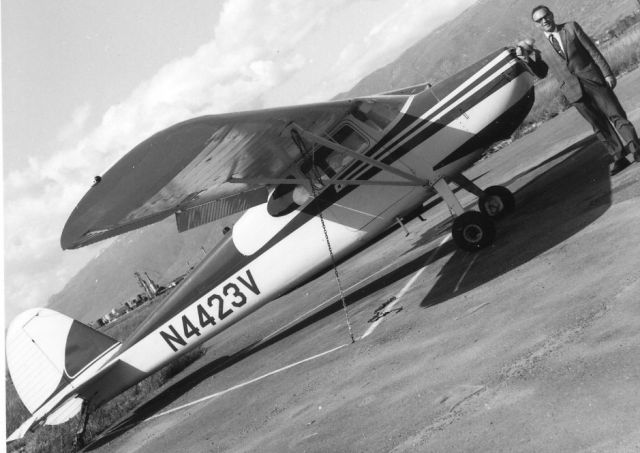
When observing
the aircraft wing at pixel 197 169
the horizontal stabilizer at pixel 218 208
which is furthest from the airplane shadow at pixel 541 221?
the horizontal stabilizer at pixel 218 208

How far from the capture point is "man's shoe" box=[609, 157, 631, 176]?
26.9ft

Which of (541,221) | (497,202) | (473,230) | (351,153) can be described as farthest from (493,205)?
(351,153)

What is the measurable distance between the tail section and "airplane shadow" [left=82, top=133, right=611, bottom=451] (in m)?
1.20

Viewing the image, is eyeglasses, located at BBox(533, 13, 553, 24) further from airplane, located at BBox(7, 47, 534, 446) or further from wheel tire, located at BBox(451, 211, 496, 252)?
wheel tire, located at BBox(451, 211, 496, 252)

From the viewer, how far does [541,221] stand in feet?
27.2

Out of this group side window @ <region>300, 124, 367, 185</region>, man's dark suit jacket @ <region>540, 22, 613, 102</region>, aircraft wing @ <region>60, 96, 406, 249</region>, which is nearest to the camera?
aircraft wing @ <region>60, 96, 406, 249</region>

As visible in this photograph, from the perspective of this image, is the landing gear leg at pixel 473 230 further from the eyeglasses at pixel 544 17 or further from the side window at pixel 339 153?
the eyeglasses at pixel 544 17

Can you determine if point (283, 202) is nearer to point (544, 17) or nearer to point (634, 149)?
point (544, 17)

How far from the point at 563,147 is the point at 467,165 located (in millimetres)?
4733

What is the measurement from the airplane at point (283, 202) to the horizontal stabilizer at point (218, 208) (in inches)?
1.0

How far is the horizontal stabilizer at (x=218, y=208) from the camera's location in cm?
1002

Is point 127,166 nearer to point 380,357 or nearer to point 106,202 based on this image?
point 106,202

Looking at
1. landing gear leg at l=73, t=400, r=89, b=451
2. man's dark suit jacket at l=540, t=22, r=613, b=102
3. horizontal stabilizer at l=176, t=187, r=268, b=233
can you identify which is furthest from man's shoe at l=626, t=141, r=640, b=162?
landing gear leg at l=73, t=400, r=89, b=451

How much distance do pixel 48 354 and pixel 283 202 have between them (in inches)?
213
